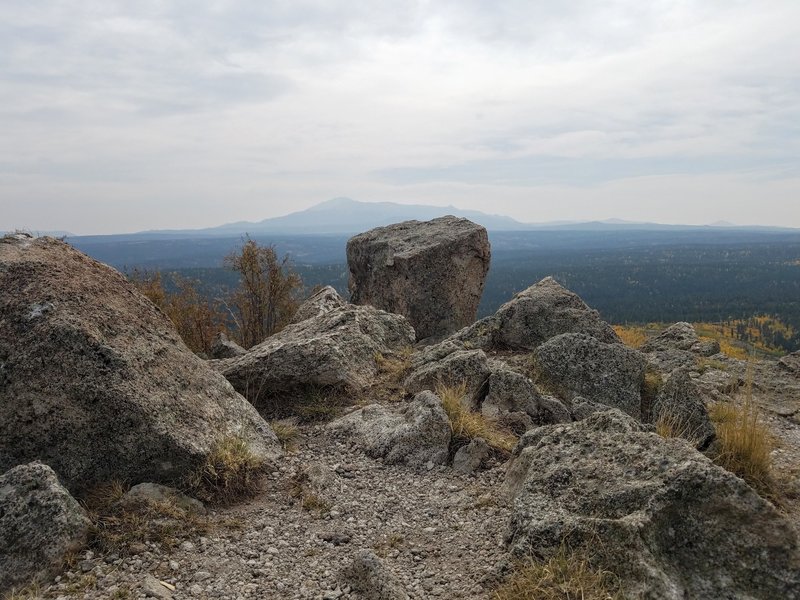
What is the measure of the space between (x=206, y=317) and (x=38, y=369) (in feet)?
78.2

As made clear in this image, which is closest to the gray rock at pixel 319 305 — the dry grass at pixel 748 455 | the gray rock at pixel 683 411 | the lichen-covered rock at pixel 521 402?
the lichen-covered rock at pixel 521 402

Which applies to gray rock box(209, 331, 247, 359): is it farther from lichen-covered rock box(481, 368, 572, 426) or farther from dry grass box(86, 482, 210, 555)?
dry grass box(86, 482, 210, 555)

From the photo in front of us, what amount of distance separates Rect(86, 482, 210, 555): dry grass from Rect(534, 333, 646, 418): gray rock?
7.16 meters

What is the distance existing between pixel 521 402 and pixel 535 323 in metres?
4.28

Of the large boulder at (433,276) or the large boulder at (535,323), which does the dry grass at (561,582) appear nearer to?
the large boulder at (535,323)

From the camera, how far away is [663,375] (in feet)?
42.0

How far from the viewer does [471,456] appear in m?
8.44

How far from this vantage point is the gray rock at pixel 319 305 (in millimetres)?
16203

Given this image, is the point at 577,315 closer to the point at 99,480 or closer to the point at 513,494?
the point at 513,494

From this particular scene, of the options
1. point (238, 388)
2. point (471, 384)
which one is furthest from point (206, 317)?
point (471, 384)

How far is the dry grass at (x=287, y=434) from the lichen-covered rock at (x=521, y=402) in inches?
129

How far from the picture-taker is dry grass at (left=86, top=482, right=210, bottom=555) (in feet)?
20.2

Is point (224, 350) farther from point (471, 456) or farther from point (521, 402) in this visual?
point (471, 456)

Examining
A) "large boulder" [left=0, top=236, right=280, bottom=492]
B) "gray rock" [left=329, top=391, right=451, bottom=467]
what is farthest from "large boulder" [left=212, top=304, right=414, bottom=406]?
"large boulder" [left=0, top=236, right=280, bottom=492]
